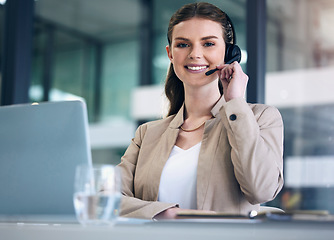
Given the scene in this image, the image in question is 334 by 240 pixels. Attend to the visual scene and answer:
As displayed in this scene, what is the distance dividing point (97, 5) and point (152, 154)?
4.90 metres

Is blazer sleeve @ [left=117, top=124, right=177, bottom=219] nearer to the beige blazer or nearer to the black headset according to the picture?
the beige blazer

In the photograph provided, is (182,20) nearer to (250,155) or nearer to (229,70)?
(229,70)

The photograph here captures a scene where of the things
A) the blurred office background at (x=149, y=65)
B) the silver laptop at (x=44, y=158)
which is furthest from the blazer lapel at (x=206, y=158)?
the silver laptop at (x=44, y=158)

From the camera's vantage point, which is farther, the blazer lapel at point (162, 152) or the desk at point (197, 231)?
the blazer lapel at point (162, 152)

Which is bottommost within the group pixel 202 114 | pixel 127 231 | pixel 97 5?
pixel 127 231

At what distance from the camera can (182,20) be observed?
2.01 meters

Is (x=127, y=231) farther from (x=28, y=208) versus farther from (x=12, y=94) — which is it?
(x=12, y=94)

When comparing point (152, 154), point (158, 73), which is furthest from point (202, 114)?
point (158, 73)

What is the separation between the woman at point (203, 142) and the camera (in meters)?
1.52

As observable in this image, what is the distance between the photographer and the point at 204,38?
194 centimetres

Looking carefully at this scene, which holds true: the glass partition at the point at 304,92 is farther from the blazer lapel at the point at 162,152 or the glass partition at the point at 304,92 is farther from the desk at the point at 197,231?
the desk at the point at 197,231

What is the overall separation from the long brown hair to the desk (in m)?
1.52

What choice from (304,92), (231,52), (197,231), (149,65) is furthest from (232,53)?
(149,65)

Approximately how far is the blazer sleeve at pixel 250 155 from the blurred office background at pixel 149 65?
0.76m
